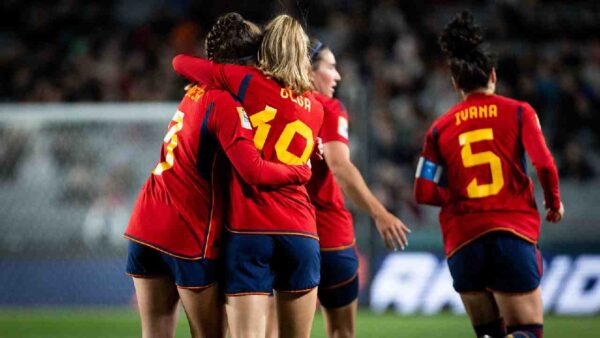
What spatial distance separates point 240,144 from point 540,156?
5.94 feet

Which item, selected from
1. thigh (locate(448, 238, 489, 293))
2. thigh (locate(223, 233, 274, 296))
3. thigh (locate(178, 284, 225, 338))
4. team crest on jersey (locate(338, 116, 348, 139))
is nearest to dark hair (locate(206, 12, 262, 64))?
thigh (locate(223, 233, 274, 296))

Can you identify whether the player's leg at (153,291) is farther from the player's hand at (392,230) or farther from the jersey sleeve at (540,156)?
the jersey sleeve at (540,156)

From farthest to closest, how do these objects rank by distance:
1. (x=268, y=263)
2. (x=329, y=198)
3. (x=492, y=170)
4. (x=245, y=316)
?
(x=329, y=198)
(x=492, y=170)
(x=268, y=263)
(x=245, y=316)

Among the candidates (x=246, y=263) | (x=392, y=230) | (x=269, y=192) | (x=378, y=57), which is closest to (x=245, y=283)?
(x=246, y=263)

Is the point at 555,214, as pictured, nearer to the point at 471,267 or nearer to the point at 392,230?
the point at 471,267

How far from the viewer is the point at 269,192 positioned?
4387 mm

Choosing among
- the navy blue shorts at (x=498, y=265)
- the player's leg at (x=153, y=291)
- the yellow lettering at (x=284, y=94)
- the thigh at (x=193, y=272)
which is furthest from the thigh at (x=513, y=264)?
the player's leg at (x=153, y=291)

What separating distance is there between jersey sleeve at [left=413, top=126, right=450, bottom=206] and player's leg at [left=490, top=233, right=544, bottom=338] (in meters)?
0.46

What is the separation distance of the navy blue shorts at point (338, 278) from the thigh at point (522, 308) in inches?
36.9

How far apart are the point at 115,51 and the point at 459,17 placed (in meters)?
10.9

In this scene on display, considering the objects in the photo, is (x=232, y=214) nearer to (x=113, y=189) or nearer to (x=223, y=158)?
(x=223, y=158)

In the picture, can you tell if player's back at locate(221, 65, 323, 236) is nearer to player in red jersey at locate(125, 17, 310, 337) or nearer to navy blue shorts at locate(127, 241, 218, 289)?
player in red jersey at locate(125, 17, 310, 337)

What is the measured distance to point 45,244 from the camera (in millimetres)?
11352

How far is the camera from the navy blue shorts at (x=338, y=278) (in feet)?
18.3
